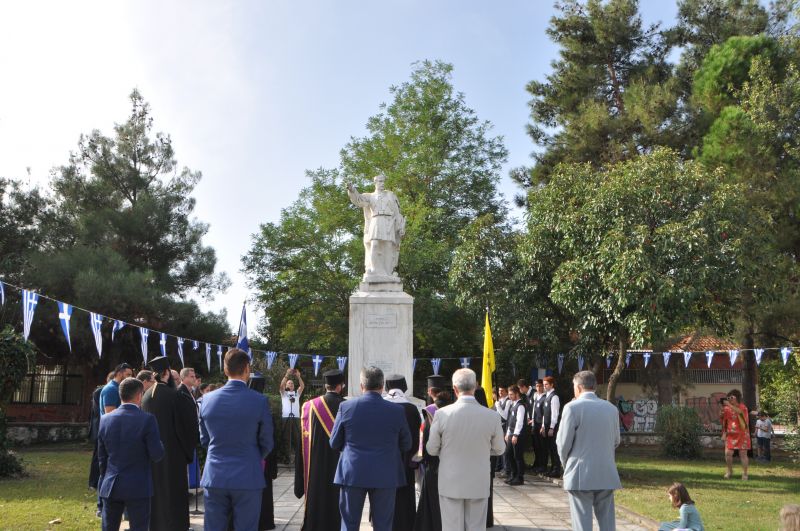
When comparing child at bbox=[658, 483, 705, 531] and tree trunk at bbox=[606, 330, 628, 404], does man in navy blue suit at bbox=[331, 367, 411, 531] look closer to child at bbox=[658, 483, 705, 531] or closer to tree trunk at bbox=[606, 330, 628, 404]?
child at bbox=[658, 483, 705, 531]

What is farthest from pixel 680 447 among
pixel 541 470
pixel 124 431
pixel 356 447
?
pixel 124 431

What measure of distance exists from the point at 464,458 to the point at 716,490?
7.68 m

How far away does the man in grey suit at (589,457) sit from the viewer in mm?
5535

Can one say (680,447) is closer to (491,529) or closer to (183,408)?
(491,529)

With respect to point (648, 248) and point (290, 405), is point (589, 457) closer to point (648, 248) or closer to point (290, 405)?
point (290, 405)

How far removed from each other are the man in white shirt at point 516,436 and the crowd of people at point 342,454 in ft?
16.6

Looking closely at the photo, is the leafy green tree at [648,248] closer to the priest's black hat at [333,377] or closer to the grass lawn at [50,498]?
the priest's black hat at [333,377]

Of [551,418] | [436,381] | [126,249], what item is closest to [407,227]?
[126,249]

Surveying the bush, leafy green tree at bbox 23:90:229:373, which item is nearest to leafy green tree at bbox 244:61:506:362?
leafy green tree at bbox 23:90:229:373

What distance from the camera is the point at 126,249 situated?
22.6m

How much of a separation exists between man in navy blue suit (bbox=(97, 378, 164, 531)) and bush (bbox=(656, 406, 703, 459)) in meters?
14.7

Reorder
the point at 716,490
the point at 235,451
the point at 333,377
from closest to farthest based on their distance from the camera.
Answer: the point at 235,451
the point at 333,377
the point at 716,490

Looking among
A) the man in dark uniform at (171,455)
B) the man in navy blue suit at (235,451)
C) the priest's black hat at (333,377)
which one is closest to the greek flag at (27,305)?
the man in dark uniform at (171,455)

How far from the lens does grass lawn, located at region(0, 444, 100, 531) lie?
25.8 feet
